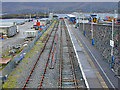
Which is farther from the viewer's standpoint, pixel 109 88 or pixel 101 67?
pixel 101 67

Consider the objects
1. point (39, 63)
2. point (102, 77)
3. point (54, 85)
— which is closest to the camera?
point (54, 85)

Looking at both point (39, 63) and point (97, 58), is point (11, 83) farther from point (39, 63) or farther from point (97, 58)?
point (97, 58)

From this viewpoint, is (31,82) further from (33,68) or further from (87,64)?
(87,64)

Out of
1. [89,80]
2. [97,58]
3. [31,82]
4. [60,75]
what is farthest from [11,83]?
[97,58]

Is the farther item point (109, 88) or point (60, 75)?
point (60, 75)

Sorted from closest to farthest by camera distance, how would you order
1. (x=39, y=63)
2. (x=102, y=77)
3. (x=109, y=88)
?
1. (x=109, y=88)
2. (x=102, y=77)
3. (x=39, y=63)

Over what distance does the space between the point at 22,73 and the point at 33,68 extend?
3.59 ft

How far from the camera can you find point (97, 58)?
15.6 m

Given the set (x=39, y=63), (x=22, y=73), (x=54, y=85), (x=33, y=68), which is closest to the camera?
(x=54, y=85)

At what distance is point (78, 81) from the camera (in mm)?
10844

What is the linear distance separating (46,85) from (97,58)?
22.5ft

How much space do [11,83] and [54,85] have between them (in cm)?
280

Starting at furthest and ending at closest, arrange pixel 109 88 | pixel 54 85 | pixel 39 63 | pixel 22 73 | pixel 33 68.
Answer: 1. pixel 39 63
2. pixel 33 68
3. pixel 22 73
4. pixel 54 85
5. pixel 109 88

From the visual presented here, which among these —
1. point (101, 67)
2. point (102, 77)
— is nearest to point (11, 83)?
point (102, 77)
